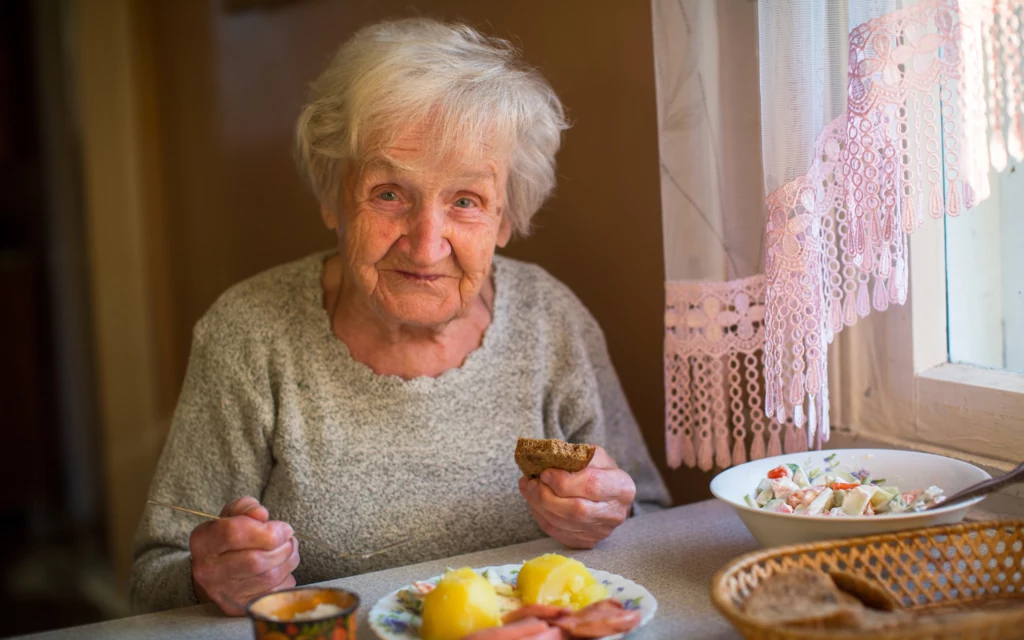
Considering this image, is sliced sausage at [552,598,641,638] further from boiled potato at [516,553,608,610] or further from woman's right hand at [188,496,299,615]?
woman's right hand at [188,496,299,615]

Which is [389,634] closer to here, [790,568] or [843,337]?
[790,568]

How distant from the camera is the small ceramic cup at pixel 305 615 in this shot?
2.71ft

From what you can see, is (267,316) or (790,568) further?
(267,316)

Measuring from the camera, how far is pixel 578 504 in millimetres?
1223

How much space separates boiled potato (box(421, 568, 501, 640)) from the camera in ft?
3.00

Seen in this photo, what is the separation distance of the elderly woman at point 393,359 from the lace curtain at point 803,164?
224mm

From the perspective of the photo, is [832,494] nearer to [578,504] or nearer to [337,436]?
[578,504]

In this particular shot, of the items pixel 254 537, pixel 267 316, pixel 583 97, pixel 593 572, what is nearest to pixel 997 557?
pixel 593 572

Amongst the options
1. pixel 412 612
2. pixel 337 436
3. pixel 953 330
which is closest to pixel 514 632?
pixel 412 612

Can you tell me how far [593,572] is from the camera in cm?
107

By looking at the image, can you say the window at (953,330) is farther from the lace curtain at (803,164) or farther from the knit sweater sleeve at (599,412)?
the knit sweater sleeve at (599,412)

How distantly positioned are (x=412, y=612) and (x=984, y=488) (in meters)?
0.60

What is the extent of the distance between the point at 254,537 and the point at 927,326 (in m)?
0.95

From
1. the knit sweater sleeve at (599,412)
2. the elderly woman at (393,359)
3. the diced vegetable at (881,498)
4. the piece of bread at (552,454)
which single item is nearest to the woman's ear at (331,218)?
the elderly woman at (393,359)
